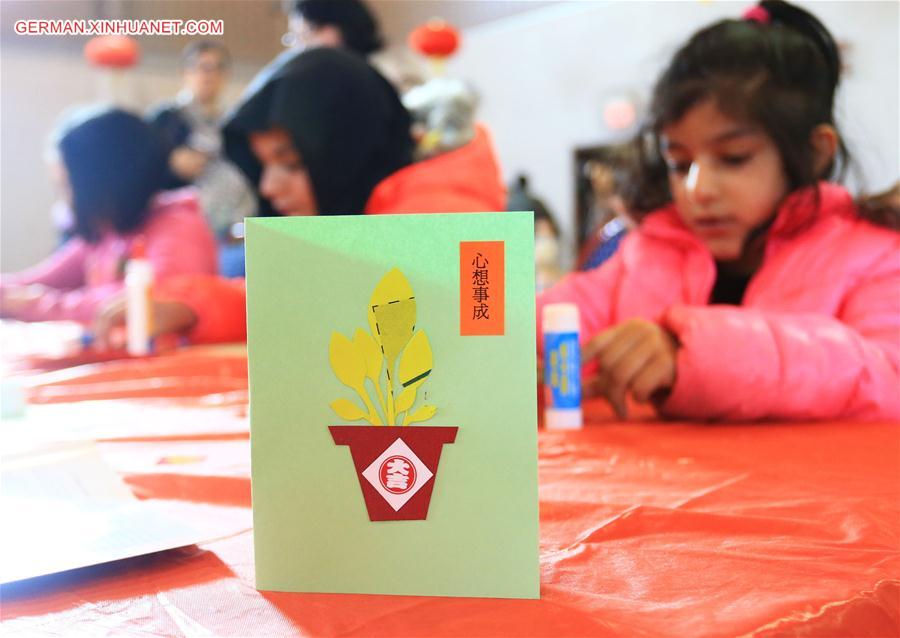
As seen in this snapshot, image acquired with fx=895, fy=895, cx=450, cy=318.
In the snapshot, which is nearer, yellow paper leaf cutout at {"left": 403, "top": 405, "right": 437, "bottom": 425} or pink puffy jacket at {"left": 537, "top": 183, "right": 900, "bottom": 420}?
yellow paper leaf cutout at {"left": 403, "top": 405, "right": 437, "bottom": 425}

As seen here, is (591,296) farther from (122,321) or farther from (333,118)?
(122,321)

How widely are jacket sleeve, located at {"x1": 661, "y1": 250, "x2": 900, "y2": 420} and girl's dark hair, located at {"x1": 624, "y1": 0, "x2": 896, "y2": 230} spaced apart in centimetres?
34

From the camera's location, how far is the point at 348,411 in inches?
18.3

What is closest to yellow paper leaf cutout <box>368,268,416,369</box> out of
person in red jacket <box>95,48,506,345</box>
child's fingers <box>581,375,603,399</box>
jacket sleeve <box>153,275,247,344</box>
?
child's fingers <box>581,375,603,399</box>

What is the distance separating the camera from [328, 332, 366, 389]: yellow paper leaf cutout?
460 millimetres

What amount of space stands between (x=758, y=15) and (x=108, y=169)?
213 cm

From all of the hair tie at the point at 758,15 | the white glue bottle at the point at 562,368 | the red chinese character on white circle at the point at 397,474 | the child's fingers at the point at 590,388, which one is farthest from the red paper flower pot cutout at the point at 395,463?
the hair tie at the point at 758,15

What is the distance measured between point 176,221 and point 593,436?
7.38ft

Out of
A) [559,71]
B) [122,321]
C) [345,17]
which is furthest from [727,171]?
[559,71]

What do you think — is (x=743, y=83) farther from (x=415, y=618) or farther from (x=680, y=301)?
(x=415, y=618)

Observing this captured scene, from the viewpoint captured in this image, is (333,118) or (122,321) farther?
(122,321)

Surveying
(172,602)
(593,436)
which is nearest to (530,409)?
(172,602)

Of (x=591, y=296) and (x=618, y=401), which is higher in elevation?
(x=591, y=296)

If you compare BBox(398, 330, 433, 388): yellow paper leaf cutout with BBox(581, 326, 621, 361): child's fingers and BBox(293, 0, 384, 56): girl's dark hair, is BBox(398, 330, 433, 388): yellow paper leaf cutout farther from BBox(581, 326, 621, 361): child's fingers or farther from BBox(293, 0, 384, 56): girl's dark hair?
BBox(293, 0, 384, 56): girl's dark hair
